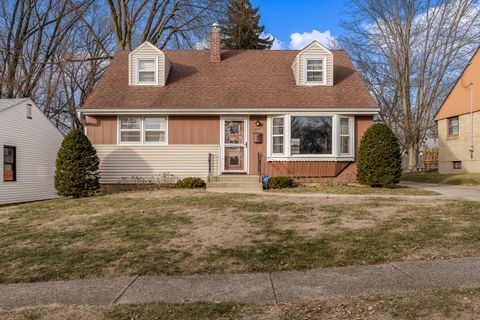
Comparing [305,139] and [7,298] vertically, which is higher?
[305,139]

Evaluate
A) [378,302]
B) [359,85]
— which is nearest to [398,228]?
[378,302]

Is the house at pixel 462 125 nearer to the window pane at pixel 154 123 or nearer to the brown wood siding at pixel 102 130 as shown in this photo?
the window pane at pixel 154 123

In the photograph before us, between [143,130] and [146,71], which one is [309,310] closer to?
[143,130]

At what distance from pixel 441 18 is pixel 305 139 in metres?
17.3

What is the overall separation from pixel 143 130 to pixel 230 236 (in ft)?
31.3

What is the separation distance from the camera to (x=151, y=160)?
1538 centimetres

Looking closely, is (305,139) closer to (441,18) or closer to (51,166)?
(51,166)

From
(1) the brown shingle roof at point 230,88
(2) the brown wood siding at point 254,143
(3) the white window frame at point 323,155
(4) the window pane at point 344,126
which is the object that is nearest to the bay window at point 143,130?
(1) the brown shingle roof at point 230,88

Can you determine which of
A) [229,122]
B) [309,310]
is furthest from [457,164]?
[309,310]

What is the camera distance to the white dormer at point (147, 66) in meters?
16.4

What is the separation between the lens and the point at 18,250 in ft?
22.3

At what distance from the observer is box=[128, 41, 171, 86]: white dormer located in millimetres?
16375

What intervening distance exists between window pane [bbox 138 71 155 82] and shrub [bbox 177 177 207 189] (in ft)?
15.9

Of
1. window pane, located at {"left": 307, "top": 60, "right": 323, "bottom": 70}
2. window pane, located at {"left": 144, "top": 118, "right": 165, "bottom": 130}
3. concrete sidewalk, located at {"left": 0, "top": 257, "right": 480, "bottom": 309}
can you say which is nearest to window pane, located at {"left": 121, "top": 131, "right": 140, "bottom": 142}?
window pane, located at {"left": 144, "top": 118, "right": 165, "bottom": 130}
